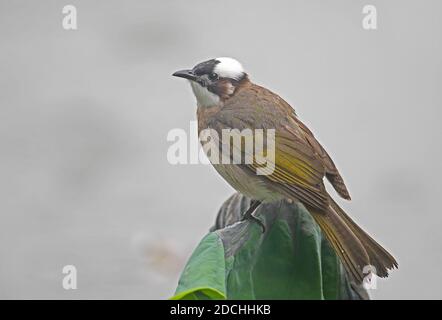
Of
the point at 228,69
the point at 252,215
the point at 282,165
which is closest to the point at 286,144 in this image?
the point at 282,165

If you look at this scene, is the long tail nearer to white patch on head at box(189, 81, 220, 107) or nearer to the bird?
the bird

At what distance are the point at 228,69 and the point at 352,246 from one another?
73 centimetres

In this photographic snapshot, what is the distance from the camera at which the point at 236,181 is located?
2195 millimetres

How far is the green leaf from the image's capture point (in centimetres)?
170

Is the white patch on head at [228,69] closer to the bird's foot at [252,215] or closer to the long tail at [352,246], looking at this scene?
the bird's foot at [252,215]

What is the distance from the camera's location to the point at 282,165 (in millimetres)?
2107

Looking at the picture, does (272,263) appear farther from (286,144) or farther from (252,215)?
(286,144)

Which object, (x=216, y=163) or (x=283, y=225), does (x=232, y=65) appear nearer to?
(x=216, y=163)

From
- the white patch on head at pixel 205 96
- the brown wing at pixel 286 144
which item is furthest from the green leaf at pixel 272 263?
the white patch on head at pixel 205 96

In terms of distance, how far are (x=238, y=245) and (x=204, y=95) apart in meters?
0.66

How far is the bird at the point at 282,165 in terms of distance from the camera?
188cm

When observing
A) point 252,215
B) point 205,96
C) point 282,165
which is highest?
point 205,96

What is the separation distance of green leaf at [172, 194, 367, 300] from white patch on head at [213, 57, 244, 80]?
0.56m

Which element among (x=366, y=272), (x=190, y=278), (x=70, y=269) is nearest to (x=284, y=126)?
(x=366, y=272)
